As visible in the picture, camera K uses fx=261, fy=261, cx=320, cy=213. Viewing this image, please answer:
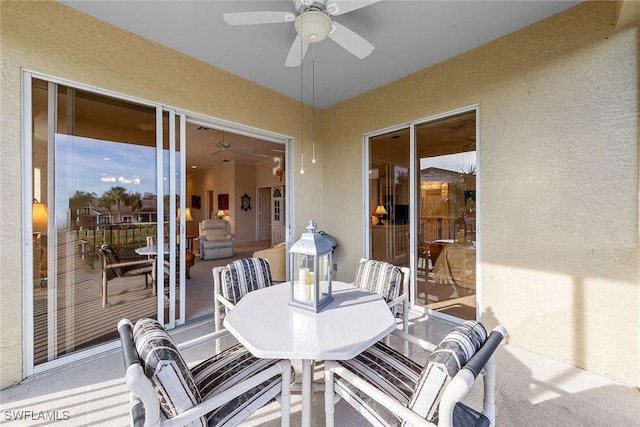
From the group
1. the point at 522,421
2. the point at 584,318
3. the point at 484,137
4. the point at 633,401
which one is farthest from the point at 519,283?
the point at 484,137

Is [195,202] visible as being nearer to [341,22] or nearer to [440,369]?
[341,22]

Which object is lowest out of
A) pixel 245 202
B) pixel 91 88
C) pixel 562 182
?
pixel 562 182

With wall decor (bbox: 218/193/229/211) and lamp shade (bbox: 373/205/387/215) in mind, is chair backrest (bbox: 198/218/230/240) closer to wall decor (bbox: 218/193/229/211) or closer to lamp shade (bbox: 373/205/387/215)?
wall decor (bbox: 218/193/229/211)

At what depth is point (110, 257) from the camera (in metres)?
2.56

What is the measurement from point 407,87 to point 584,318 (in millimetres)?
2907

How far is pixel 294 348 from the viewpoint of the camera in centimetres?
120

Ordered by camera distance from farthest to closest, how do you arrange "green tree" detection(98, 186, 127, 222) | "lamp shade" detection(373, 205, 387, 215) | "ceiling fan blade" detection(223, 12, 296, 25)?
"lamp shade" detection(373, 205, 387, 215), "green tree" detection(98, 186, 127, 222), "ceiling fan blade" detection(223, 12, 296, 25)

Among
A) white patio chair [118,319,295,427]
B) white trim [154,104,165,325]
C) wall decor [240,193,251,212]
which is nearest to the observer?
white patio chair [118,319,295,427]

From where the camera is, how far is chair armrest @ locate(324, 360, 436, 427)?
936mm

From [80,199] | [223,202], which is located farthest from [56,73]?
[223,202]

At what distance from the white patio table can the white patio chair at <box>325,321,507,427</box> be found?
134 mm

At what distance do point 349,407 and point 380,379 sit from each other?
62 cm

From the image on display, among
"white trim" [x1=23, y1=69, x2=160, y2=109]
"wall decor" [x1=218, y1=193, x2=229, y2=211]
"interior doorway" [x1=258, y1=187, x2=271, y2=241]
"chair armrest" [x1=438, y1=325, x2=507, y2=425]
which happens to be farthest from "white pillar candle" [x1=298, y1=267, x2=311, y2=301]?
"wall decor" [x1=218, y1=193, x2=229, y2=211]

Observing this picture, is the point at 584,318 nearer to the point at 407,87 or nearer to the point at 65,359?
the point at 407,87
